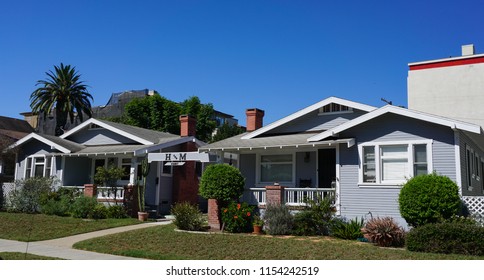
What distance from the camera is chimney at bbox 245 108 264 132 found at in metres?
23.8

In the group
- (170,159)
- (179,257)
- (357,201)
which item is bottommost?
(179,257)

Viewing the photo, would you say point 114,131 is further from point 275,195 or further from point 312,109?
point 275,195

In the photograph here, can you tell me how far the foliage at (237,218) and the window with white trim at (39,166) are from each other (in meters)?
14.4

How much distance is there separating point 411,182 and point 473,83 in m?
19.7

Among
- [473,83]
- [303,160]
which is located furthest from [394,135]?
[473,83]

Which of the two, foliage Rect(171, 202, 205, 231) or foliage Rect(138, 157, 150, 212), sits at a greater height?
foliage Rect(138, 157, 150, 212)

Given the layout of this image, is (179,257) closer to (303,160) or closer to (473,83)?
(303,160)

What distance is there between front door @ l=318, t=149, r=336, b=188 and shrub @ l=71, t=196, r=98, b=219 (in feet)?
34.6

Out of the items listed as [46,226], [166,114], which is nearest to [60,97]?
[166,114]

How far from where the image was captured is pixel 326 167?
18875 mm

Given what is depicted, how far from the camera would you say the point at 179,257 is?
12.1m

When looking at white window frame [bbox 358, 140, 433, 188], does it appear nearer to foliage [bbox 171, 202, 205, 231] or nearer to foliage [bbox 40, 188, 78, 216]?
foliage [bbox 171, 202, 205, 231]

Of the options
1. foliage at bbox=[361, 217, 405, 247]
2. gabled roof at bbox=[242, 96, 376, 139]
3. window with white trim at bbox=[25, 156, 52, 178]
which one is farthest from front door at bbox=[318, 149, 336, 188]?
window with white trim at bbox=[25, 156, 52, 178]

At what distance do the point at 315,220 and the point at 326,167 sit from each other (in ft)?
11.8
